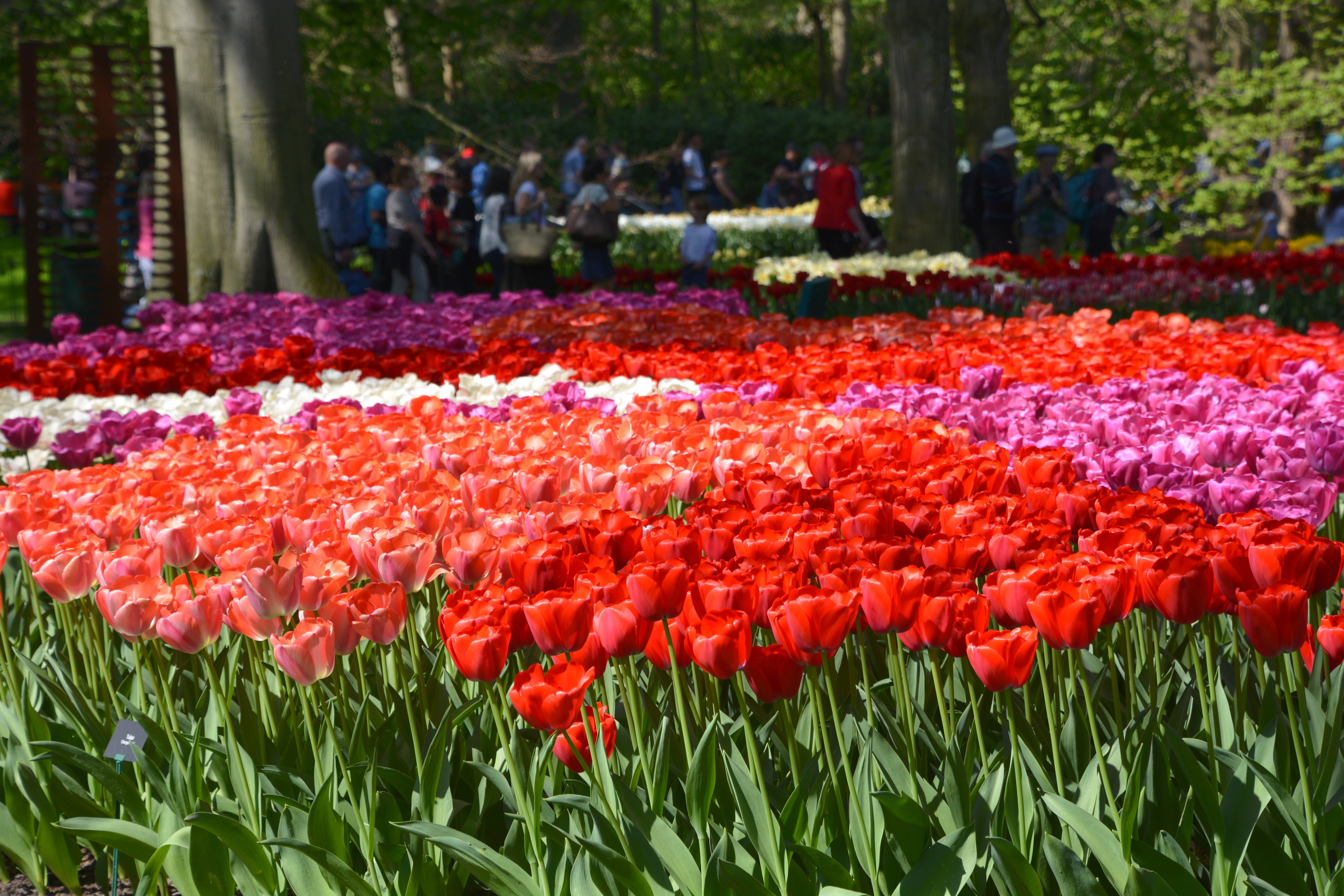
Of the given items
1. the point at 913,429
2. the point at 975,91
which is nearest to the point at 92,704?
the point at 913,429

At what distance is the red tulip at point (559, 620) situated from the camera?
174cm

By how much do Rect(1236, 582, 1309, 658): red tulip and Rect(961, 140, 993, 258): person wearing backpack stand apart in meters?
12.2

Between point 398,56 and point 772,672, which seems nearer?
point 772,672

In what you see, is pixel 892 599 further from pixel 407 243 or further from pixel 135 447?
pixel 407 243

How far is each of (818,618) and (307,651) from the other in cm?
75

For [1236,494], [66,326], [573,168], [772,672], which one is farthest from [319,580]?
[573,168]

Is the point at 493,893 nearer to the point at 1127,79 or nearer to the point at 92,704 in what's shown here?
the point at 92,704

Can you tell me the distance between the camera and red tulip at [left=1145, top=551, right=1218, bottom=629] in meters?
1.71

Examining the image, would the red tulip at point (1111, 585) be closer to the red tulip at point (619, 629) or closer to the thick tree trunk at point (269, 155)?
the red tulip at point (619, 629)

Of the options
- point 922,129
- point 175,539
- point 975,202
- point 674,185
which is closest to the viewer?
point 175,539

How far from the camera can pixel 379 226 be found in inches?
478

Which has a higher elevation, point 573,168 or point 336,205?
point 573,168

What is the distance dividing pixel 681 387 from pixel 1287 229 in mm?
17206

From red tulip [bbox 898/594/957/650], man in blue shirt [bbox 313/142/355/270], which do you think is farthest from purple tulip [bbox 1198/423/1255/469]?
man in blue shirt [bbox 313/142/355/270]
